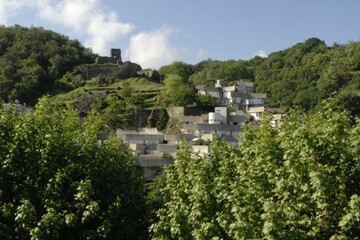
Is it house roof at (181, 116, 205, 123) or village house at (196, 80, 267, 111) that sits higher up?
village house at (196, 80, 267, 111)

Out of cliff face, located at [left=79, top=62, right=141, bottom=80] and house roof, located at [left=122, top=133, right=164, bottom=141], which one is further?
cliff face, located at [left=79, top=62, right=141, bottom=80]

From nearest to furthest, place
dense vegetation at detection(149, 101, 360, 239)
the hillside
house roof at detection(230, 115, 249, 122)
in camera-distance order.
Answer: dense vegetation at detection(149, 101, 360, 239) → house roof at detection(230, 115, 249, 122) → the hillside

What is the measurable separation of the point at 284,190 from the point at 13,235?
24.4ft

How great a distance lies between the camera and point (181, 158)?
15.7 meters

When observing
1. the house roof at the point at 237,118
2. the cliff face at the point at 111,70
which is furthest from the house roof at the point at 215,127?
the cliff face at the point at 111,70

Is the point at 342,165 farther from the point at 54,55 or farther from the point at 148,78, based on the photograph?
the point at 54,55

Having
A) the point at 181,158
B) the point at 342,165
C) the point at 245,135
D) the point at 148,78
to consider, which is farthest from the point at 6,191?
the point at 148,78

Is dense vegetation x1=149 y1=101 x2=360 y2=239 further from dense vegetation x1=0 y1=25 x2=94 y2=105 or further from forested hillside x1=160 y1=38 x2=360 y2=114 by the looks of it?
dense vegetation x1=0 y1=25 x2=94 y2=105

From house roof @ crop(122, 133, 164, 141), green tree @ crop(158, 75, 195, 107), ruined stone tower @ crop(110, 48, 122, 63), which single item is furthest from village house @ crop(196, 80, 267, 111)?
ruined stone tower @ crop(110, 48, 122, 63)

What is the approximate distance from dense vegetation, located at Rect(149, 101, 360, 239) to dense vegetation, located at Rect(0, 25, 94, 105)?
86308 millimetres

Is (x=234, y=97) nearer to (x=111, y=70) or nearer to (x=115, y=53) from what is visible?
(x=111, y=70)

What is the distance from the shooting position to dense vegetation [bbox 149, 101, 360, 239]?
11109mm

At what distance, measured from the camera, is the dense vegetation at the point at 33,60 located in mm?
100012

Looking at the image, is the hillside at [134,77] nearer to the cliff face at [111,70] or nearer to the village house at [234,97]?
the cliff face at [111,70]
